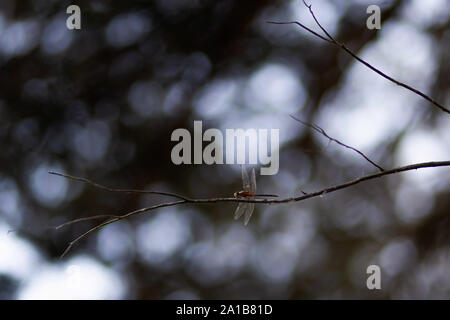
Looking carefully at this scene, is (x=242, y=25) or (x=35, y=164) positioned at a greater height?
(x=242, y=25)

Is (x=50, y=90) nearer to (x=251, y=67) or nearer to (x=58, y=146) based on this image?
(x=58, y=146)

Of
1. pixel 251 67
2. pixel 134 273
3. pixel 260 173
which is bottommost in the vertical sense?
pixel 134 273

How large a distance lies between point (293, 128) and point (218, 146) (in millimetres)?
402

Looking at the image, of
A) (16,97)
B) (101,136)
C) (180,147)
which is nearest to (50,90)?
(16,97)

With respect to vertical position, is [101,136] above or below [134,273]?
above

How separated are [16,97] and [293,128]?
113 cm

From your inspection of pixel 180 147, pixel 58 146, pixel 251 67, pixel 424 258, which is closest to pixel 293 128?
pixel 251 67

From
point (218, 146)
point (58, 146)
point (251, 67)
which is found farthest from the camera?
point (251, 67)

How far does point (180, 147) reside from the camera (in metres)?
2.09

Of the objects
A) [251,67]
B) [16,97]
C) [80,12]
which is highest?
[80,12]

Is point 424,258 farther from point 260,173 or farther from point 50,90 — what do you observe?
point 50,90

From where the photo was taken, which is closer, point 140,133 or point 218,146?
point 218,146

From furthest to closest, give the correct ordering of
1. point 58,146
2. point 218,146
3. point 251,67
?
point 251,67 → point 58,146 → point 218,146

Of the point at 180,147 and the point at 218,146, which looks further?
the point at 180,147
